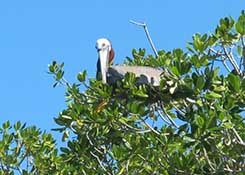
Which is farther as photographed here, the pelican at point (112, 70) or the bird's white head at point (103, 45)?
the bird's white head at point (103, 45)

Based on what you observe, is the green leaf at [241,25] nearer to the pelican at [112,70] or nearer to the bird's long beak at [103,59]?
the pelican at [112,70]

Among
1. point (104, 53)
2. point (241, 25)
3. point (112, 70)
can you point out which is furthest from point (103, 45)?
point (241, 25)

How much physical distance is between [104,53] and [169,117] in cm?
159

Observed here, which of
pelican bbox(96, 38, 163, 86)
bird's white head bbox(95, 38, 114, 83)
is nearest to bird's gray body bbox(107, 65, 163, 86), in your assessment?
pelican bbox(96, 38, 163, 86)

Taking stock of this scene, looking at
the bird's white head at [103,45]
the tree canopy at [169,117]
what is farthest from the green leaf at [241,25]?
the bird's white head at [103,45]

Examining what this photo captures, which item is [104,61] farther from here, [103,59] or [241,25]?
[241,25]

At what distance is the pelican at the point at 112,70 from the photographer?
8438 mm

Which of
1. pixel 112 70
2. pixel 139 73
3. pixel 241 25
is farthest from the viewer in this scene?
pixel 112 70

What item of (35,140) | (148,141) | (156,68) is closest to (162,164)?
(148,141)

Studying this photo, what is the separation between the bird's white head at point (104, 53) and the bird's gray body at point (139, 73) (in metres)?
0.39

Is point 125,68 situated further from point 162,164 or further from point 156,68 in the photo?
point 162,164

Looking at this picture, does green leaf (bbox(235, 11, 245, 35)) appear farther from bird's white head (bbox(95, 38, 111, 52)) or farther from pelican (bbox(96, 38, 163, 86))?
bird's white head (bbox(95, 38, 111, 52))

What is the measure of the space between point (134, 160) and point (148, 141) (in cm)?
27

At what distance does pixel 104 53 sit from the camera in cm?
1017
